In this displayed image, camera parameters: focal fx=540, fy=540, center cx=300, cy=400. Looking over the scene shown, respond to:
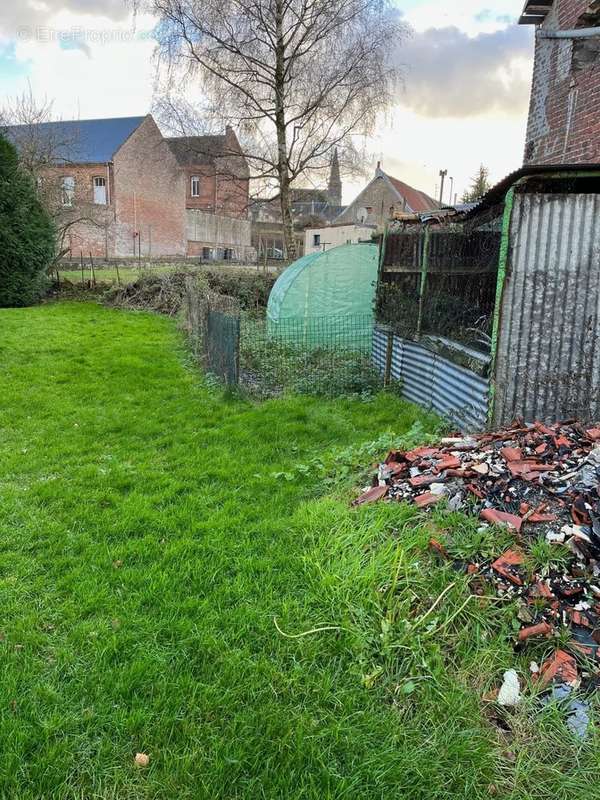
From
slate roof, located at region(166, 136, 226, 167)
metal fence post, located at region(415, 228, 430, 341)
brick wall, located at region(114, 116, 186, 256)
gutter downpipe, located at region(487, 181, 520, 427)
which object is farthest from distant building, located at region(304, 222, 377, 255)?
gutter downpipe, located at region(487, 181, 520, 427)

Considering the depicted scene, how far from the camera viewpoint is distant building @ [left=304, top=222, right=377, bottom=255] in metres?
31.4

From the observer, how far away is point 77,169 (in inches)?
1335

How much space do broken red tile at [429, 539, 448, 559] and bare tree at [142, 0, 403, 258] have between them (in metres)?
15.6

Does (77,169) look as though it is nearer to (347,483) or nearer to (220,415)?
(220,415)

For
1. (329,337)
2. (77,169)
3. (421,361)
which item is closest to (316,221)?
(77,169)

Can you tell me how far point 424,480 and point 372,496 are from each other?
0.37 meters

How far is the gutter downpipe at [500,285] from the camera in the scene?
4555 millimetres

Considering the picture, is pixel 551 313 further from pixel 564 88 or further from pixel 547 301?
pixel 564 88

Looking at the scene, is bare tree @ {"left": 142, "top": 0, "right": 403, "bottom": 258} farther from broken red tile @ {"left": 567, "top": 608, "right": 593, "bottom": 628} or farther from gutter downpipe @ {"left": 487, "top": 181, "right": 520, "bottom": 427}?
broken red tile @ {"left": 567, "top": 608, "right": 593, "bottom": 628}

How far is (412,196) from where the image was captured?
41312mm

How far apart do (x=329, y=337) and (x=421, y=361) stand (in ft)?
11.1

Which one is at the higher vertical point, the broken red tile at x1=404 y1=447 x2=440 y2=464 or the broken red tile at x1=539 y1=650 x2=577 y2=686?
the broken red tile at x1=404 y1=447 x2=440 y2=464

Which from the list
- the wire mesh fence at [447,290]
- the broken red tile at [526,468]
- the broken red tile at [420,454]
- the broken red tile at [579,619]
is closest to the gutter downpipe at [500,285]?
the wire mesh fence at [447,290]

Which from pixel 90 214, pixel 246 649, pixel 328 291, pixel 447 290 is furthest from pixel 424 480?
pixel 90 214
